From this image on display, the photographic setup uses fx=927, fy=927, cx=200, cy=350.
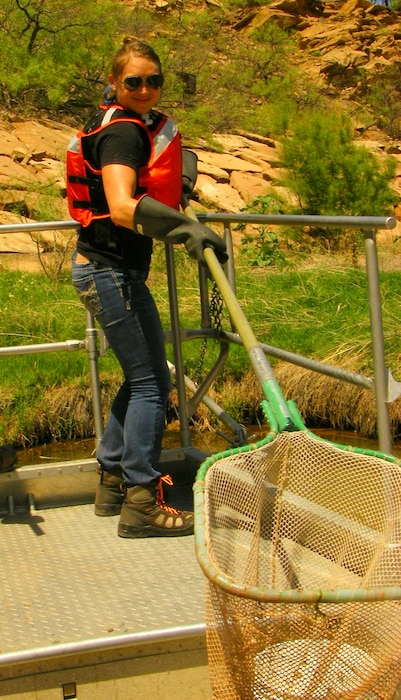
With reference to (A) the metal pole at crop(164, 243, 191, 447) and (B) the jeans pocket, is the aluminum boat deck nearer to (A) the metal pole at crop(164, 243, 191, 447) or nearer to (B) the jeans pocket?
(A) the metal pole at crop(164, 243, 191, 447)

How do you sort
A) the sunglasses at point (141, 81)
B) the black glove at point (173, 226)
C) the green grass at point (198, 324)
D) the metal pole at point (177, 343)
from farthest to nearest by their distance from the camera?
the green grass at point (198, 324) < the metal pole at point (177, 343) < the sunglasses at point (141, 81) < the black glove at point (173, 226)

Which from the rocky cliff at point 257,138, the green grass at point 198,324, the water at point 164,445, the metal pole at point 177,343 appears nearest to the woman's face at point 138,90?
the metal pole at point 177,343

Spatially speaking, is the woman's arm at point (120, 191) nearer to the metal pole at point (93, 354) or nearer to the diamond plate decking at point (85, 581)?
the metal pole at point (93, 354)

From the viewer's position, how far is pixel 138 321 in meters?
3.37

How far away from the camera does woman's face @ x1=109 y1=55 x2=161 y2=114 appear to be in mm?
3199

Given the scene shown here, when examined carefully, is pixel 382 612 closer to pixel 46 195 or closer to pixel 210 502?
pixel 210 502

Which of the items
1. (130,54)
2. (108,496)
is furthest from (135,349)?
(130,54)

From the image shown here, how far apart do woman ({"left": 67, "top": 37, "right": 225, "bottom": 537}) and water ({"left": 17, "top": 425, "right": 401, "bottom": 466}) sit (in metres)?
3.83

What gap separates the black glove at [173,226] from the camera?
290 centimetres

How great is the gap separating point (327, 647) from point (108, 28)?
1933cm

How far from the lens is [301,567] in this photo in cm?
276

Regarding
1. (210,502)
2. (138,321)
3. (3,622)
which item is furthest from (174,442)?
(210,502)

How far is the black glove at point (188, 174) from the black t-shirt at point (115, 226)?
1.20 feet

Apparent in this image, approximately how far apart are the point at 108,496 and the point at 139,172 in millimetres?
1356
